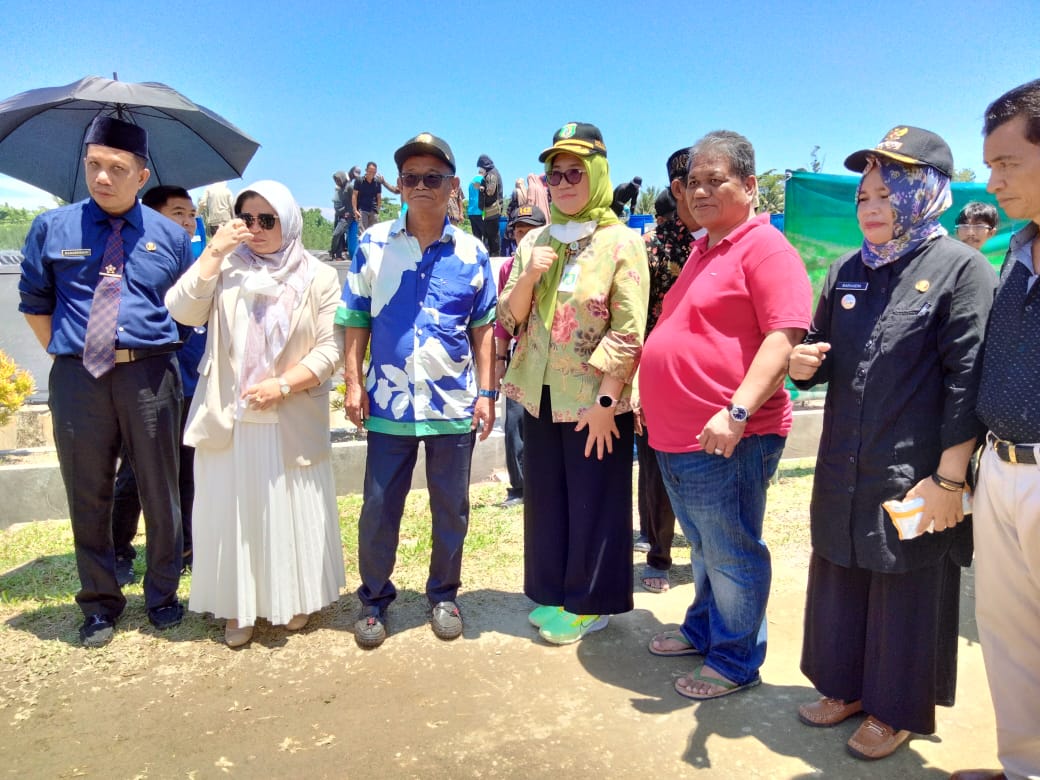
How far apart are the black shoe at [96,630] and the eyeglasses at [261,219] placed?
201 centimetres

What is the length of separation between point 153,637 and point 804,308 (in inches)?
128

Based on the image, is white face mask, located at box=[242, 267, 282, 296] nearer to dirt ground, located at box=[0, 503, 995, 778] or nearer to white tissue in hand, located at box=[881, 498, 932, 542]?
dirt ground, located at box=[0, 503, 995, 778]

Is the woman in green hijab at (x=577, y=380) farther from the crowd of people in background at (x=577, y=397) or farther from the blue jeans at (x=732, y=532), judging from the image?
the blue jeans at (x=732, y=532)

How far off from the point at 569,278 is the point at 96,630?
109 inches

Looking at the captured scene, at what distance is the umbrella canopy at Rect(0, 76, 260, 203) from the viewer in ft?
11.5

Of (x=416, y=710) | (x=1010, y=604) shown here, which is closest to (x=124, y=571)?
(x=416, y=710)

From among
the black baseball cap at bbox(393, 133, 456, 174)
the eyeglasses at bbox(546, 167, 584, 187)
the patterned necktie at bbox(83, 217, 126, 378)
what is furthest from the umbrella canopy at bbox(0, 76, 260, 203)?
the eyeglasses at bbox(546, 167, 584, 187)

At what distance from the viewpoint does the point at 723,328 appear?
2.60 meters

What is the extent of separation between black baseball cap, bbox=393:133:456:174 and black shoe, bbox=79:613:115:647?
8.45 feet

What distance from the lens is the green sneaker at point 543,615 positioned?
3518 mm

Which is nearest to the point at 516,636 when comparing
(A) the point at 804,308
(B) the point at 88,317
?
(A) the point at 804,308

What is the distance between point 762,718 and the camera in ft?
8.97

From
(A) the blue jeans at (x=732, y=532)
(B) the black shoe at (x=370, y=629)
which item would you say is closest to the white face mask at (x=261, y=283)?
(B) the black shoe at (x=370, y=629)

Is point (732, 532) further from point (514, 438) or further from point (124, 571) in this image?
point (124, 571)
